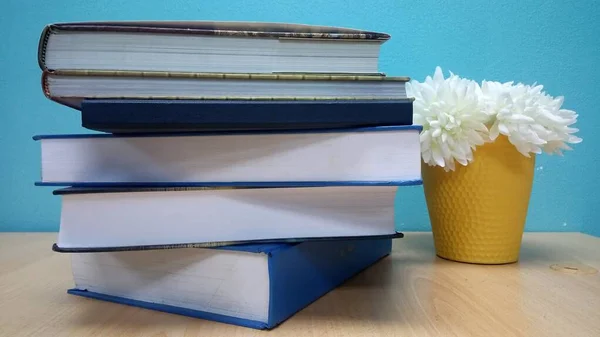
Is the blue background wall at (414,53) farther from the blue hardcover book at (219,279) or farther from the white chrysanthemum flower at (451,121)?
the blue hardcover book at (219,279)

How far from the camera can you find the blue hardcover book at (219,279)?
35 cm

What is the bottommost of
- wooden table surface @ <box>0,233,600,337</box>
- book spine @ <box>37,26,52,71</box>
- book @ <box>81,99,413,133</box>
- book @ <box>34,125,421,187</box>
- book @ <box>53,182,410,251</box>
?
wooden table surface @ <box>0,233,600,337</box>

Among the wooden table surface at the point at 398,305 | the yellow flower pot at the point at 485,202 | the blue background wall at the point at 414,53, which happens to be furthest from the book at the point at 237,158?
the blue background wall at the point at 414,53

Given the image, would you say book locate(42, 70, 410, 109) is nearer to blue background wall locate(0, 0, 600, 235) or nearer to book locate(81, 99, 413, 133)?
→ book locate(81, 99, 413, 133)

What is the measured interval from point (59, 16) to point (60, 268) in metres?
0.46

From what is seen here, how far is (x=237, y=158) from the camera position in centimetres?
37

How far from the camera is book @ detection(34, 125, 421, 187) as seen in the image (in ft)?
1.19

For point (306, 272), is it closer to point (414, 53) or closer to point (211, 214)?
point (211, 214)

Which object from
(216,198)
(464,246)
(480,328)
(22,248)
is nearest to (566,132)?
(464,246)

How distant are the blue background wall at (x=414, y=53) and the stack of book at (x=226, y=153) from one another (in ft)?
1.47

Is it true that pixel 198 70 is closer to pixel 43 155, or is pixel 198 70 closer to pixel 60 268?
pixel 43 155

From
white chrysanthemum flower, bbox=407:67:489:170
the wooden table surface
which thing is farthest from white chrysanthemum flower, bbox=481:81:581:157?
the wooden table surface

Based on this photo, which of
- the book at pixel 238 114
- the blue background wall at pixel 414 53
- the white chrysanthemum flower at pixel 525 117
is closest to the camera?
the book at pixel 238 114

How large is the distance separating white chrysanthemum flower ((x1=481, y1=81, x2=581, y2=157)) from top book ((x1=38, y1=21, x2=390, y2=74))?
0.20 meters
